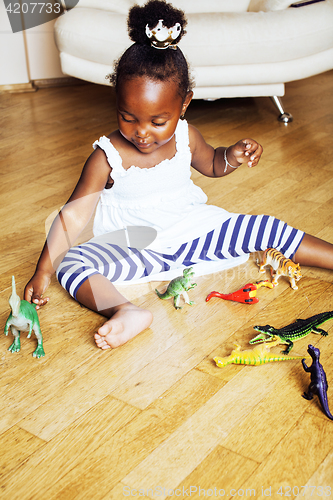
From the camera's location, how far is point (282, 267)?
106 cm

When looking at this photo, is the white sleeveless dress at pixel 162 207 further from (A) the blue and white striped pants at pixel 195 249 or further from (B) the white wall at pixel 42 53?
(B) the white wall at pixel 42 53

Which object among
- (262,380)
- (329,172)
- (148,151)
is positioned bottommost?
(329,172)

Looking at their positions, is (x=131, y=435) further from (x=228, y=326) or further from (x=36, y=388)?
(x=228, y=326)

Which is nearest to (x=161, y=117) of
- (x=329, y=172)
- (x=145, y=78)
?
(x=145, y=78)

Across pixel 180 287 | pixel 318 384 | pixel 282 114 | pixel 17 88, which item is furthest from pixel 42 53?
pixel 318 384

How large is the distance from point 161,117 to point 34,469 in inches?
24.1

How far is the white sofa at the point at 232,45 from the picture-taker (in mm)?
1939

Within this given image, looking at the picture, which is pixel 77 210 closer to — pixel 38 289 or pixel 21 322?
pixel 38 289

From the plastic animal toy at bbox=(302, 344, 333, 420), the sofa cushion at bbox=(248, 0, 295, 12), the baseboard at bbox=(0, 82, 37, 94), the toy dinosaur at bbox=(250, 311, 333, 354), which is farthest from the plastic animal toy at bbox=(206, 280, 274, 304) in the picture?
the baseboard at bbox=(0, 82, 37, 94)

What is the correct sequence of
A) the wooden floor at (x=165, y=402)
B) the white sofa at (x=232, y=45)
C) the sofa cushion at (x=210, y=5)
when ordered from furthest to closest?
the sofa cushion at (x=210, y=5), the white sofa at (x=232, y=45), the wooden floor at (x=165, y=402)

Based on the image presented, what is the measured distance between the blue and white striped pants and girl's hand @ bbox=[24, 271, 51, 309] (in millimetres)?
64

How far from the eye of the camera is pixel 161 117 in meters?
0.94

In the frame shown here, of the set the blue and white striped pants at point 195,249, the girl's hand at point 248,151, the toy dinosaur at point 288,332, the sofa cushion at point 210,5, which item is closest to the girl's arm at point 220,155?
the girl's hand at point 248,151

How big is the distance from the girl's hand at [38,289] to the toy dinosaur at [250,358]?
0.37 meters
